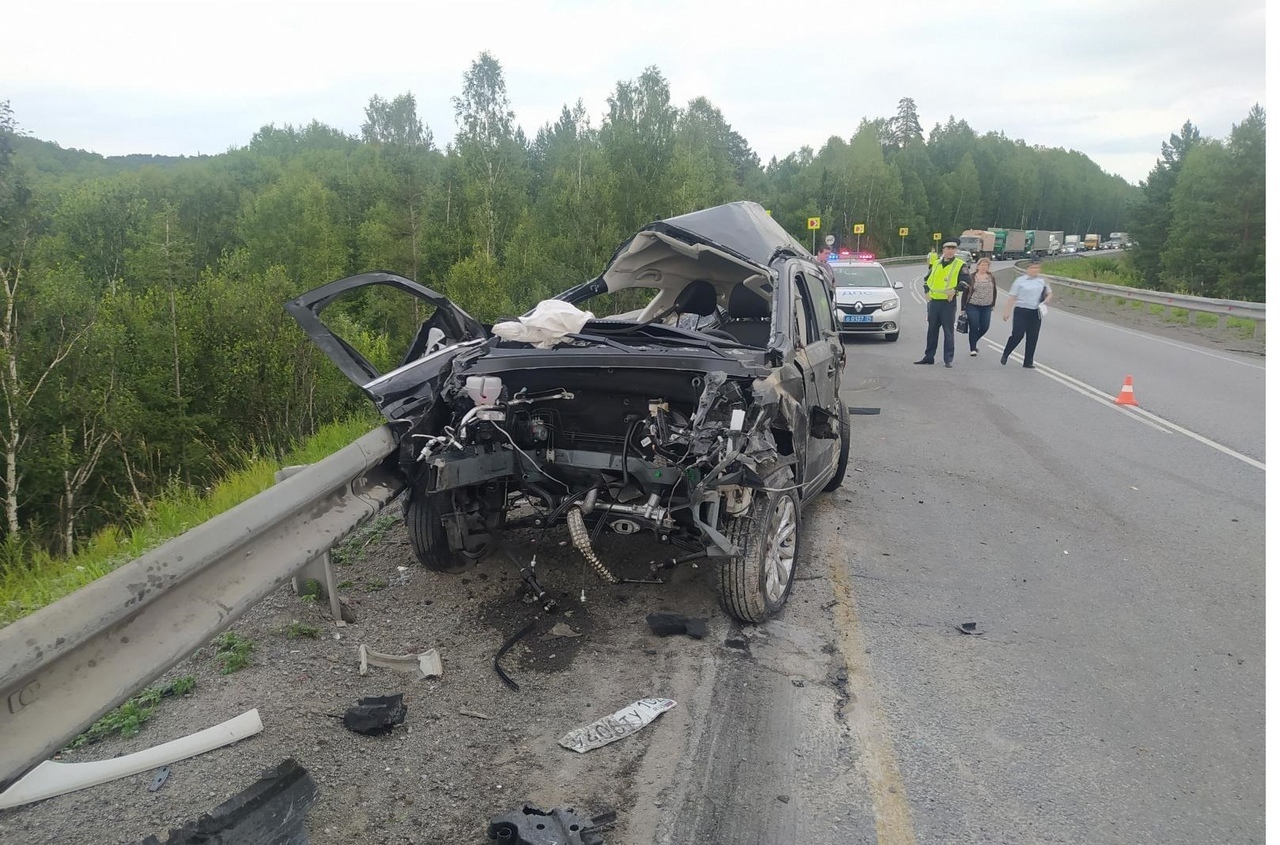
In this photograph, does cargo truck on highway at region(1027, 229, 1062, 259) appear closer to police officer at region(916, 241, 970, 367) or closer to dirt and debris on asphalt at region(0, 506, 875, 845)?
police officer at region(916, 241, 970, 367)

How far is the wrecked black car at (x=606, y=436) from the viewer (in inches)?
159

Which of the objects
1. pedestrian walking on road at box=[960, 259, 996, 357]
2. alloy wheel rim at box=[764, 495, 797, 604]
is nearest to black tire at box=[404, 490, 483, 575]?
alloy wheel rim at box=[764, 495, 797, 604]

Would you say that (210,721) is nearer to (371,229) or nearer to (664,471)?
(664,471)

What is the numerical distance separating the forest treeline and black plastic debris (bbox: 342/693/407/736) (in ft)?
28.1

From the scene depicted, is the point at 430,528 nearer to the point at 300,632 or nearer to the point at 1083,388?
the point at 300,632

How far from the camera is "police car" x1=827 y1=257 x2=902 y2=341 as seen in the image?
17547 millimetres

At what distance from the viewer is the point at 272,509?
2.87 meters

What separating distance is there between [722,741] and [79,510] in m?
22.1

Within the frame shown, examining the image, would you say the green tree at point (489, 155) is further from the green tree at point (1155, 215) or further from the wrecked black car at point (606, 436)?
the green tree at point (1155, 215)

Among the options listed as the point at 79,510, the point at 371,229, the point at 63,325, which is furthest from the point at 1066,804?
the point at 371,229

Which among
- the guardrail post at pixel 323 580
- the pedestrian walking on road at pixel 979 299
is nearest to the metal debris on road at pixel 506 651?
the guardrail post at pixel 323 580

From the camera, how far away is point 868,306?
17531 mm

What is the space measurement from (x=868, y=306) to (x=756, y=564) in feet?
47.3

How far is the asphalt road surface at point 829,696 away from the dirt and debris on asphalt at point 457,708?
1 cm
